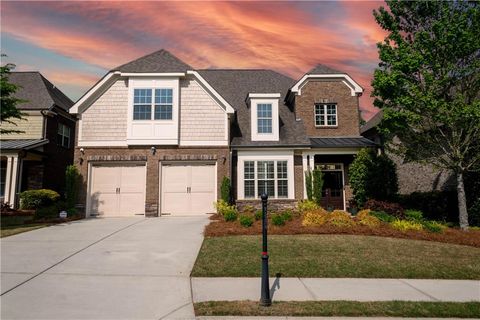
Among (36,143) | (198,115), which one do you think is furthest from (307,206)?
(36,143)

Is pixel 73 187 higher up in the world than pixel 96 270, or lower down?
higher up

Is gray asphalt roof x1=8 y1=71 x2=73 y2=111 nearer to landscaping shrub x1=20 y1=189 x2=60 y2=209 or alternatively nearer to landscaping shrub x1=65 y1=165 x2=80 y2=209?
landscaping shrub x1=20 y1=189 x2=60 y2=209

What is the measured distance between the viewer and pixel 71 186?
15.7 metres

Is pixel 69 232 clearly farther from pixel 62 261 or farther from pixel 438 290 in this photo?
pixel 438 290

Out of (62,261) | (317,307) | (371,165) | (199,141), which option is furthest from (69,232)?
(371,165)

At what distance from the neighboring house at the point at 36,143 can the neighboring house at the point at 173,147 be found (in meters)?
5.32

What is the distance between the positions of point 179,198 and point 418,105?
1180 cm

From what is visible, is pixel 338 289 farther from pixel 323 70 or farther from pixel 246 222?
pixel 323 70

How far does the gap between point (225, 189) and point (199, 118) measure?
412 centimetres

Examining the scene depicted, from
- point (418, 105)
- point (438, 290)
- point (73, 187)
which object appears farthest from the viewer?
point (73, 187)

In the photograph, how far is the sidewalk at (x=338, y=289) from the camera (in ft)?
19.3

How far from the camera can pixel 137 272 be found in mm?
7090

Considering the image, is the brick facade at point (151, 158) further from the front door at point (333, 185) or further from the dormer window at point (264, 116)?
the front door at point (333, 185)

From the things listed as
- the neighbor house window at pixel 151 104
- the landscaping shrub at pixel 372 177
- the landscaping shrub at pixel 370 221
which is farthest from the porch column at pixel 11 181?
the landscaping shrub at pixel 372 177
